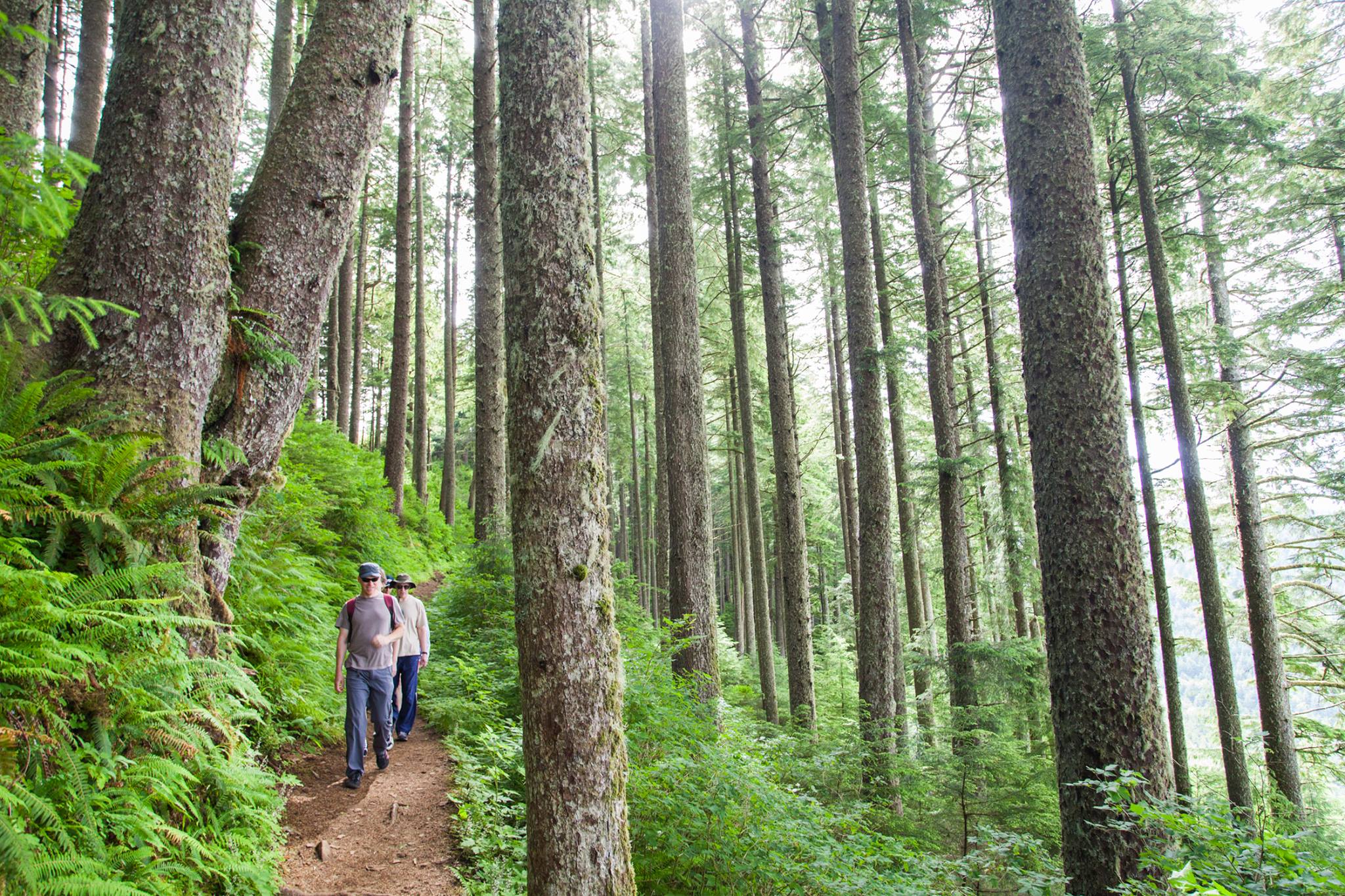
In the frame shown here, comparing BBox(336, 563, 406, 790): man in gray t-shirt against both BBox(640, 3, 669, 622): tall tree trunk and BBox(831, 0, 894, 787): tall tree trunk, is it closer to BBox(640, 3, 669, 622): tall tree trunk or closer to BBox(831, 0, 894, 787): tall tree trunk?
BBox(640, 3, 669, 622): tall tree trunk

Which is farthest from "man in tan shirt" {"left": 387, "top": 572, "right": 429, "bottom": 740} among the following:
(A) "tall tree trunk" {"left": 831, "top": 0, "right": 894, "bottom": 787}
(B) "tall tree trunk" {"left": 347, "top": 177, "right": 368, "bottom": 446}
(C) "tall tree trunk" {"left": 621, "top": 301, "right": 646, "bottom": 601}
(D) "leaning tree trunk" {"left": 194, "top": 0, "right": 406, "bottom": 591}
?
(C) "tall tree trunk" {"left": 621, "top": 301, "right": 646, "bottom": 601}

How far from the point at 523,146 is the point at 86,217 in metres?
2.49

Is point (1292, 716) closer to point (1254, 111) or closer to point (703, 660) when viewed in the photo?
point (1254, 111)

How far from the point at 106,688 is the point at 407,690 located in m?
4.86

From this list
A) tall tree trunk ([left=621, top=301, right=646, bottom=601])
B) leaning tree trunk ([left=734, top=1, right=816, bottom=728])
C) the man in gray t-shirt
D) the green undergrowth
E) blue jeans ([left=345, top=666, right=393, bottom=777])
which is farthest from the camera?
tall tree trunk ([left=621, top=301, right=646, bottom=601])

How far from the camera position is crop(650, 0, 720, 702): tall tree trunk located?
919cm

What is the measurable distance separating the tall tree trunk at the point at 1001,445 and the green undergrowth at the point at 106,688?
1192 centimetres

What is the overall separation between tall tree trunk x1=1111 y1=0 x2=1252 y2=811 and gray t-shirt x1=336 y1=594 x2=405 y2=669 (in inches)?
500

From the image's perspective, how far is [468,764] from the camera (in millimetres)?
6184

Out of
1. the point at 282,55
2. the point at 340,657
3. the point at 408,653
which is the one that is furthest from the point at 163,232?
the point at 282,55

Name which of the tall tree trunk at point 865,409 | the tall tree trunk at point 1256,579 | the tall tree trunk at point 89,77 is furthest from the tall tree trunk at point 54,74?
the tall tree trunk at point 1256,579

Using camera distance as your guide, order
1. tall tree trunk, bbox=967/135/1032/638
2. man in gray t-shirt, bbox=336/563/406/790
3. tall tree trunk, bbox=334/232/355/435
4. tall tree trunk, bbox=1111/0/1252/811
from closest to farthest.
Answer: man in gray t-shirt, bbox=336/563/406/790, tall tree trunk, bbox=1111/0/1252/811, tall tree trunk, bbox=967/135/1032/638, tall tree trunk, bbox=334/232/355/435

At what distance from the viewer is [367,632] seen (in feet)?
20.6

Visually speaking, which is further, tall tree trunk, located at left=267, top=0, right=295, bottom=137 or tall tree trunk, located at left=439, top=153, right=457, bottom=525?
tall tree trunk, located at left=439, top=153, right=457, bottom=525
